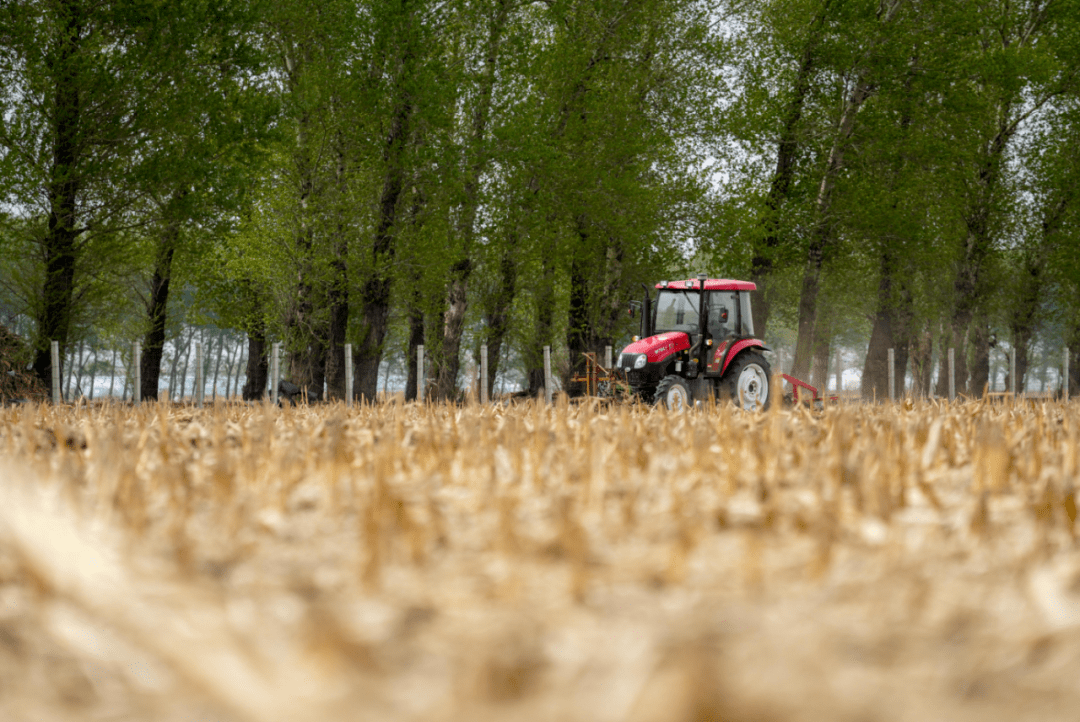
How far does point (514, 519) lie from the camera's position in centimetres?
165

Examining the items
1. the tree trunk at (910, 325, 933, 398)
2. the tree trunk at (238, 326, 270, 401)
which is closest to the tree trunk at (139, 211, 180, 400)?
the tree trunk at (238, 326, 270, 401)

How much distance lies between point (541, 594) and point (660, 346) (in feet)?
41.1

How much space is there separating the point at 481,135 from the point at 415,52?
10.2ft

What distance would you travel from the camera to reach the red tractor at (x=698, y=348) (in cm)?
1353

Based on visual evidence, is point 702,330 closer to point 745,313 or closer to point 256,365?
point 745,313

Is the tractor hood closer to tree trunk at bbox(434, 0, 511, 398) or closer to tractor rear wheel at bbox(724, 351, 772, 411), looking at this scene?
tractor rear wheel at bbox(724, 351, 772, 411)

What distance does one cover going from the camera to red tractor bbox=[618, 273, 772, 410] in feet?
44.4

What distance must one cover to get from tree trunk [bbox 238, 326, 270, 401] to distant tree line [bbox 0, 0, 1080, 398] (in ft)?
0.79

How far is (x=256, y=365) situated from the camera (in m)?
27.5

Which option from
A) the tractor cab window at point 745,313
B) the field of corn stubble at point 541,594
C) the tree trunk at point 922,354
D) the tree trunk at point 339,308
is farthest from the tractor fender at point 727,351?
the tree trunk at point 922,354

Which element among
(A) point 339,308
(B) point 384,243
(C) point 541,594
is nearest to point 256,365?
(A) point 339,308

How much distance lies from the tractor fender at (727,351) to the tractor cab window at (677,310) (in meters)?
0.76

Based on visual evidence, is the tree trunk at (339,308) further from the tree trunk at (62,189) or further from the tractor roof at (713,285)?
the tractor roof at (713,285)

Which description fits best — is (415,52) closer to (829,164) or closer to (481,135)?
(481,135)
